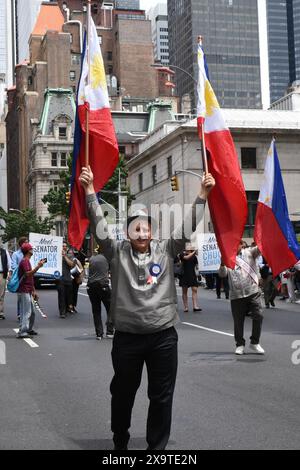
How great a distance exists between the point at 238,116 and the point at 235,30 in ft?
345

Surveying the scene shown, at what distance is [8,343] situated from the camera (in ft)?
43.0

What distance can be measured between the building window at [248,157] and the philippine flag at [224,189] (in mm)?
47067

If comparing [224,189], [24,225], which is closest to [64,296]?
[224,189]

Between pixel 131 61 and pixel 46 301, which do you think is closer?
pixel 46 301

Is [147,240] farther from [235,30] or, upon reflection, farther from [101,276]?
[235,30]

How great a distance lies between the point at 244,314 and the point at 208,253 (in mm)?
15971

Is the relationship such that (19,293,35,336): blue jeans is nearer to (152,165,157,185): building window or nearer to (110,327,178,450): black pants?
(110,327,178,450): black pants

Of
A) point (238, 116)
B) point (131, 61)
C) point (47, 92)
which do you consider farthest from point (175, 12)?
point (238, 116)

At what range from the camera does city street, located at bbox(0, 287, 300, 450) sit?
618 centimetres

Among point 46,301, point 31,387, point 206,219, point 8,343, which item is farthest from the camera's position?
point 206,219

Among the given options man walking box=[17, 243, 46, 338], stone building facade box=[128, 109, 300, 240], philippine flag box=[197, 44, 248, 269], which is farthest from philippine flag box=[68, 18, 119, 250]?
stone building facade box=[128, 109, 300, 240]

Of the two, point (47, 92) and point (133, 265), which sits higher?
point (47, 92)

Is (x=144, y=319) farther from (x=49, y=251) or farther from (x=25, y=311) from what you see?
(x=49, y=251)

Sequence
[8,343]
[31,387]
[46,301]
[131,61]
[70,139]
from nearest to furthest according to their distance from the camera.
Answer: [31,387] → [8,343] → [46,301] → [70,139] → [131,61]
